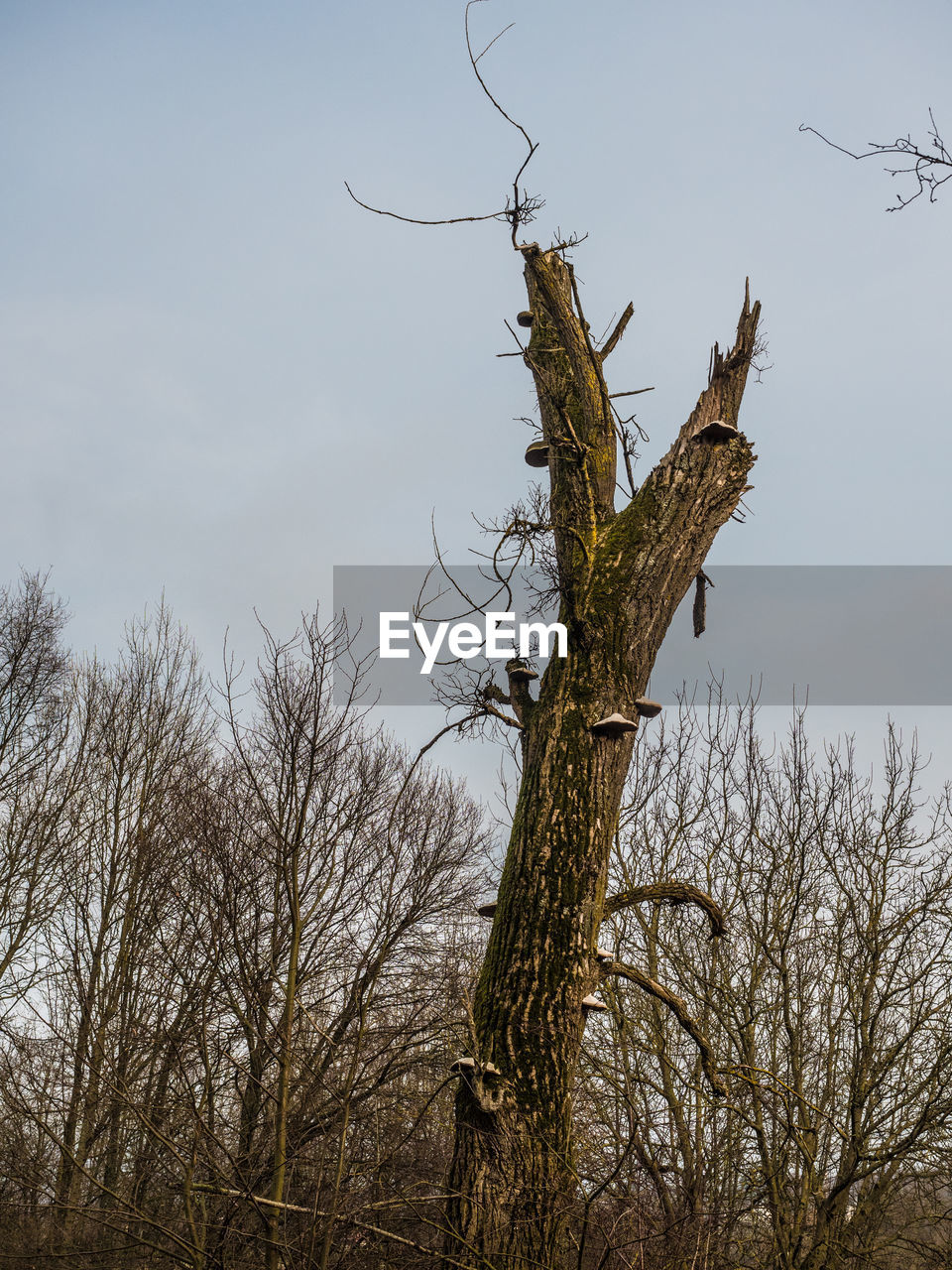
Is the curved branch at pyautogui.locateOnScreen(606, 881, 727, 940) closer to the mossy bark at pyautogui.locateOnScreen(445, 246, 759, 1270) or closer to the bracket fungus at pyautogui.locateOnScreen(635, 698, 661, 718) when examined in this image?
the mossy bark at pyautogui.locateOnScreen(445, 246, 759, 1270)

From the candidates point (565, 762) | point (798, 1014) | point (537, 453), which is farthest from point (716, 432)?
point (798, 1014)

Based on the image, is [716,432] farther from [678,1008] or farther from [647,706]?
[678,1008]

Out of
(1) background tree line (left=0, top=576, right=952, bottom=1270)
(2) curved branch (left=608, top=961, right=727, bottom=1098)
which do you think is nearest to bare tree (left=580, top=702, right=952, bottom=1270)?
(1) background tree line (left=0, top=576, right=952, bottom=1270)

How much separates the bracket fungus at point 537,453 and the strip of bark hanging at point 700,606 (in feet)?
3.94

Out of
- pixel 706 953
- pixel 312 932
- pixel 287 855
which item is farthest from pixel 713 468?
pixel 706 953

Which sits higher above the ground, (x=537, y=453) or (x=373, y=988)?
(x=537, y=453)

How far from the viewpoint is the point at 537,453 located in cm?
568

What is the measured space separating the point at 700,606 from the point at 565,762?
1904mm

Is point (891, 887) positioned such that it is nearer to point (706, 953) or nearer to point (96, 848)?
point (706, 953)

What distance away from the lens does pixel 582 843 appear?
420 cm

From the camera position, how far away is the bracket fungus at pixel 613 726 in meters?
4.30

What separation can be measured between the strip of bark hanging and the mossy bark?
0.63m

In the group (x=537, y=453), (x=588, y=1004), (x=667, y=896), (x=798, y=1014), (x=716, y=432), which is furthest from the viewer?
(x=798, y=1014)

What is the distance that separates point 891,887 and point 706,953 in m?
2.40
